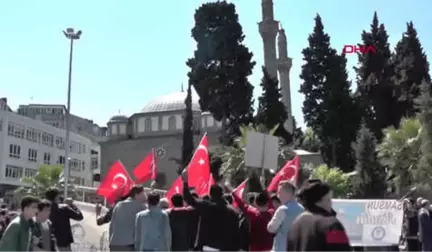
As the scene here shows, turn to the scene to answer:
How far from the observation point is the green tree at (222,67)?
155 ft

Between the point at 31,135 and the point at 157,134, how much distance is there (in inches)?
582

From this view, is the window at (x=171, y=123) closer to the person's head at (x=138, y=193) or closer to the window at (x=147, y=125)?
the window at (x=147, y=125)

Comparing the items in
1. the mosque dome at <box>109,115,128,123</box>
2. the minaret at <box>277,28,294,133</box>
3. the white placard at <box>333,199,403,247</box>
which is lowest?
the white placard at <box>333,199,403,247</box>

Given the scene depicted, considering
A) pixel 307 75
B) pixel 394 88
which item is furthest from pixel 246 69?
pixel 394 88

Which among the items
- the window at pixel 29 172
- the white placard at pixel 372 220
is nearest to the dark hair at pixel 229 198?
the white placard at pixel 372 220

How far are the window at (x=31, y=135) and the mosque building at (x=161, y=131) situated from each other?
343 inches

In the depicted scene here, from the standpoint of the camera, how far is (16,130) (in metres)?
65.0

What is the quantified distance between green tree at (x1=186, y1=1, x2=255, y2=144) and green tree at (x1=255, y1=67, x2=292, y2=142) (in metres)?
0.91

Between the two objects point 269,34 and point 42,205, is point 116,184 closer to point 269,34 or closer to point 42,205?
point 42,205

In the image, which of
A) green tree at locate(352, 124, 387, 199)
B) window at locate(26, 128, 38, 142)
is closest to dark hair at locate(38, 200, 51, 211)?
green tree at locate(352, 124, 387, 199)

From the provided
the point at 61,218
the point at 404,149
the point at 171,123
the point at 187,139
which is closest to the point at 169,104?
the point at 171,123

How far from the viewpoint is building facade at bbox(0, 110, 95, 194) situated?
62.3 metres

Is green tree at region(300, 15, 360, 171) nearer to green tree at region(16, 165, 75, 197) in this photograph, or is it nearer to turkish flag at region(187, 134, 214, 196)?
green tree at region(16, 165, 75, 197)

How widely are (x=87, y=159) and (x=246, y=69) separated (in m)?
44.5
